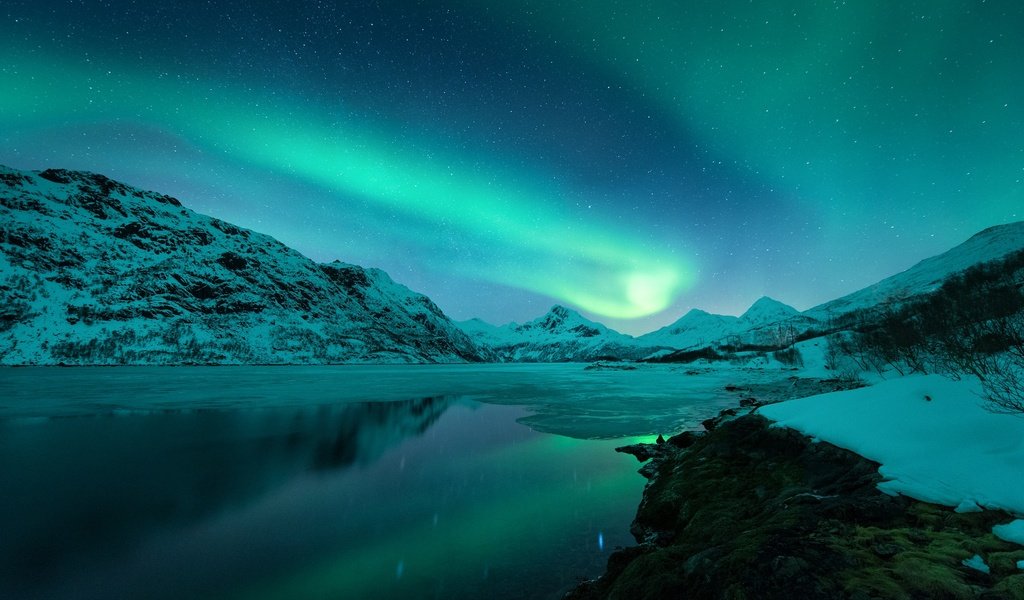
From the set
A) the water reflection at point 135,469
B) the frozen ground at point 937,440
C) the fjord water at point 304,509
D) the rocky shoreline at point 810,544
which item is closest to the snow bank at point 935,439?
the frozen ground at point 937,440

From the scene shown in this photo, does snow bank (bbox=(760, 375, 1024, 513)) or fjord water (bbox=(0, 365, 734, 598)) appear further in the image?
fjord water (bbox=(0, 365, 734, 598))

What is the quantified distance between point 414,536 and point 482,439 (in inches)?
488

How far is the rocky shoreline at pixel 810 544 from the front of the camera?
4.23 metres

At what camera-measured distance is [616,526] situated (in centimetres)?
1117

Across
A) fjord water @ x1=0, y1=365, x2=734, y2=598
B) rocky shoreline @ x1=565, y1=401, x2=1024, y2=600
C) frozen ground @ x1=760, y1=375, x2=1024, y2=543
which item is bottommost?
fjord water @ x1=0, y1=365, x2=734, y2=598

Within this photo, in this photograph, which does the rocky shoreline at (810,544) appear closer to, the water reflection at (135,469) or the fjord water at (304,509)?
the fjord water at (304,509)

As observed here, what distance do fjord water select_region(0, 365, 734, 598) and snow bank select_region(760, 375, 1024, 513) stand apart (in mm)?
6032

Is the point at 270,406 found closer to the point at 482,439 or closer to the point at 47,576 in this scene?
the point at 482,439

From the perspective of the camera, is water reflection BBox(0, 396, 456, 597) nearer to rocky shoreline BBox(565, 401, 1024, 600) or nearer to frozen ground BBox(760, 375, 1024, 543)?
rocky shoreline BBox(565, 401, 1024, 600)

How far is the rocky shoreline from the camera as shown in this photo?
167 inches

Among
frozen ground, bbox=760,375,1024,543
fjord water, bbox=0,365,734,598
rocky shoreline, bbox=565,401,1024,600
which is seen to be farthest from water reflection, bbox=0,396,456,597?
frozen ground, bbox=760,375,1024,543

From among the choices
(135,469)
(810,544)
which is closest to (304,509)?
(135,469)

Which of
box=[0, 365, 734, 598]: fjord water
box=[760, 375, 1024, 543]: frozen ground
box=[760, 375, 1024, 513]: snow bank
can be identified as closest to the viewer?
box=[760, 375, 1024, 543]: frozen ground

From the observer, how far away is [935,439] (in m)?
7.65
